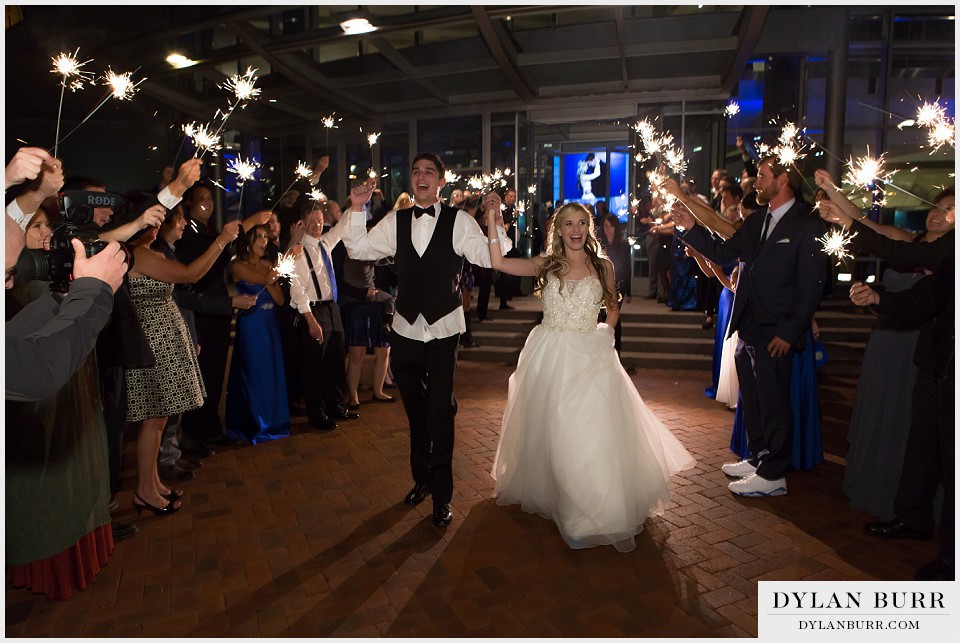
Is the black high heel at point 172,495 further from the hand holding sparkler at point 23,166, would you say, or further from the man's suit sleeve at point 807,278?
the man's suit sleeve at point 807,278

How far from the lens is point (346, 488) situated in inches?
168

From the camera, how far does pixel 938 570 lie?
2934mm

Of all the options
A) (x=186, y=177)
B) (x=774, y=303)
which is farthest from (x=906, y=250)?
(x=186, y=177)

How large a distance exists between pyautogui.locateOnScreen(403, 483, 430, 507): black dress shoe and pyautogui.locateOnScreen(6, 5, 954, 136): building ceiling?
5427 millimetres

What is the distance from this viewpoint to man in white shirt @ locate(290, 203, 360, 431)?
5.48 m

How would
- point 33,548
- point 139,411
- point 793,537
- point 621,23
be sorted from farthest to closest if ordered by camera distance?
point 621,23
point 139,411
point 793,537
point 33,548

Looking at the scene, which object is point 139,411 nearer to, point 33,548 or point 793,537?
point 33,548

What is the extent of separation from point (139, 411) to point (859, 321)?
30.8 ft

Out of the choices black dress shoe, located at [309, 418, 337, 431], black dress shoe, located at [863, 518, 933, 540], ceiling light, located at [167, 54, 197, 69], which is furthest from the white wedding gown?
ceiling light, located at [167, 54, 197, 69]

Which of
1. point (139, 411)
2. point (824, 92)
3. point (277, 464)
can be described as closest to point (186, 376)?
point (139, 411)

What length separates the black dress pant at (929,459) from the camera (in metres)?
2.87

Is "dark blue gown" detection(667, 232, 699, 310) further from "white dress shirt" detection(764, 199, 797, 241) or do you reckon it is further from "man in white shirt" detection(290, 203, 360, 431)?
"man in white shirt" detection(290, 203, 360, 431)

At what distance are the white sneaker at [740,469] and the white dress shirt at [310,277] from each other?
355 centimetres

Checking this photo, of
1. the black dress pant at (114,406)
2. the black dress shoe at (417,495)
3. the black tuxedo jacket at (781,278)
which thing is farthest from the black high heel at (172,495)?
the black tuxedo jacket at (781,278)
